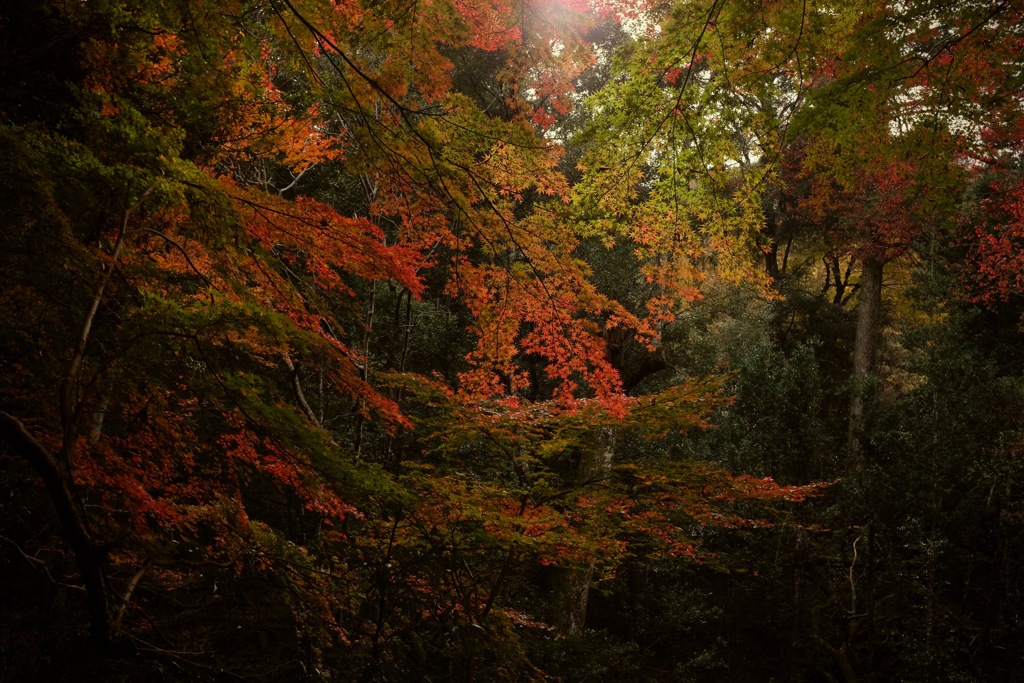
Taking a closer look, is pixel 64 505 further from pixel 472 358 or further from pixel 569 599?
pixel 472 358

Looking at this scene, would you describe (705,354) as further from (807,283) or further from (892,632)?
(807,283)

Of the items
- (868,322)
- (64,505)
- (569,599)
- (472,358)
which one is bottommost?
(569,599)

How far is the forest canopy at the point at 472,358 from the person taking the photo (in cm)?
370

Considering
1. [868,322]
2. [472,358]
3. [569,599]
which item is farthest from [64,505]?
[868,322]

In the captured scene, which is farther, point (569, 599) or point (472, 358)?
point (472, 358)

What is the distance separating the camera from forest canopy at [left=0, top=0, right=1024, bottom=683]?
12.1 ft

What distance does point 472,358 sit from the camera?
37.5 feet

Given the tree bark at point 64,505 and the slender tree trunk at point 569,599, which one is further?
the slender tree trunk at point 569,599

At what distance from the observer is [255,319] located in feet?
10.9

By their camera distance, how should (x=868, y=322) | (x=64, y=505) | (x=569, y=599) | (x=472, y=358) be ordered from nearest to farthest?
(x=64, y=505), (x=569, y=599), (x=472, y=358), (x=868, y=322)

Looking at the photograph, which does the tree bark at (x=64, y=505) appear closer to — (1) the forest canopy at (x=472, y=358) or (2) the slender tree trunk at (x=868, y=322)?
(1) the forest canopy at (x=472, y=358)

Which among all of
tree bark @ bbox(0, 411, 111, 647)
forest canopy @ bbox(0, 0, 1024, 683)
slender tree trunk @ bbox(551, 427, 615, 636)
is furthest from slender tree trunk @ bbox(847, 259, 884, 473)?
tree bark @ bbox(0, 411, 111, 647)

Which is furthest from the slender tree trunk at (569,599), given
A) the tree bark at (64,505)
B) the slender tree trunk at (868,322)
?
the slender tree trunk at (868,322)

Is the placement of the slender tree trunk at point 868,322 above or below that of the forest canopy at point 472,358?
above
